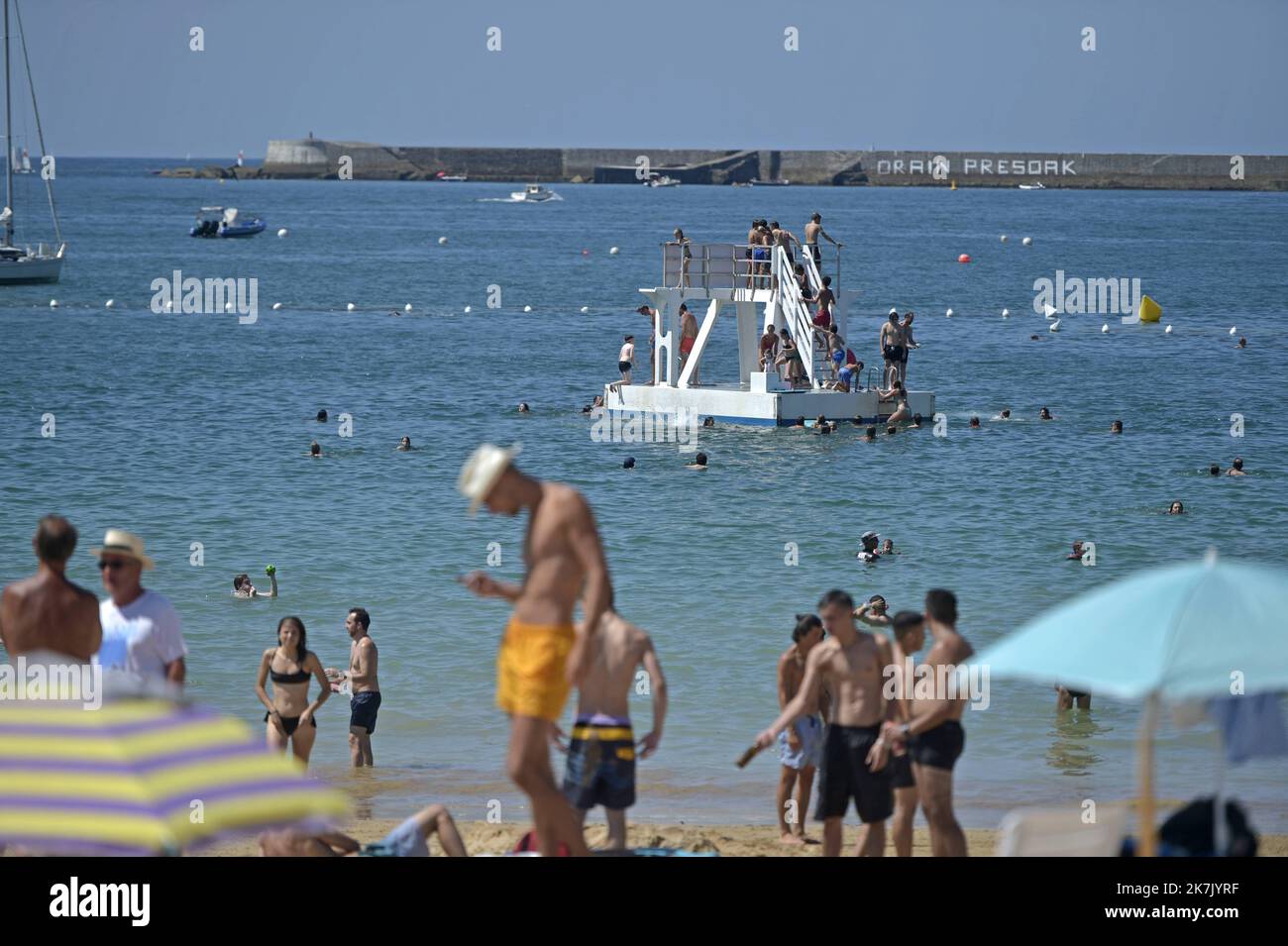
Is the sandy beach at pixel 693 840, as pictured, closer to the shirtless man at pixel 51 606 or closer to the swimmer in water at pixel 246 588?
the shirtless man at pixel 51 606

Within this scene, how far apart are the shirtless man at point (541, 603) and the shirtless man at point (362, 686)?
615 cm

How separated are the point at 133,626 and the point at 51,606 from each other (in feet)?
1.48

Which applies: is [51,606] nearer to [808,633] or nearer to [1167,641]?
[808,633]

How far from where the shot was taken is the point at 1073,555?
77.7ft

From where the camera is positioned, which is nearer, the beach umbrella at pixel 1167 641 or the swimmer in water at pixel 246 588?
the beach umbrella at pixel 1167 641

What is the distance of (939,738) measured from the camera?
28.6ft

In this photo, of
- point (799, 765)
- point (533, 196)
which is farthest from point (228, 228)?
point (799, 765)

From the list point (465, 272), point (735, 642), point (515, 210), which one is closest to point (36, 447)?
point (735, 642)

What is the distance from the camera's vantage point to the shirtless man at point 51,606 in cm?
802

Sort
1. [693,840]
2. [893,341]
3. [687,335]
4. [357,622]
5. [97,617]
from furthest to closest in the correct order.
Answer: [687,335] < [893,341] < [357,622] < [693,840] < [97,617]

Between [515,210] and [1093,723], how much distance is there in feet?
537

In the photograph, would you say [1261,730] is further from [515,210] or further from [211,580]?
[515,210]

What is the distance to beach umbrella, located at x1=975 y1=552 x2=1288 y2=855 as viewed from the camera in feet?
20.4

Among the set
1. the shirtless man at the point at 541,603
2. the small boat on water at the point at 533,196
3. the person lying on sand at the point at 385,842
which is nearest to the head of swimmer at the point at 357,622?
the person lying on sand at the point at 385,842
